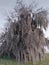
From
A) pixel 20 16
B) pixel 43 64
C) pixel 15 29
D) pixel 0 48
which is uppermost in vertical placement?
pixel 20 16

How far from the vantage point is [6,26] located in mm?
15844

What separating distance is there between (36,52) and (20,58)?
121cm

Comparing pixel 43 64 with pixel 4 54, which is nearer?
pixel 43 64

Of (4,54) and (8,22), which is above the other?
(8,22)

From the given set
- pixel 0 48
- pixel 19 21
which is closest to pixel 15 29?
pixel 19 21

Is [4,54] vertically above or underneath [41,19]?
underneath

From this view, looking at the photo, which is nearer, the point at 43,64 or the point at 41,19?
the point at 43,64

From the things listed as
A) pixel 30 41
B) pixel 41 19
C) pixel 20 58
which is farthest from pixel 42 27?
pixel 20 58

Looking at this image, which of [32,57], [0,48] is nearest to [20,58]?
[32,57]

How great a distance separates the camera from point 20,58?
49.9 feet

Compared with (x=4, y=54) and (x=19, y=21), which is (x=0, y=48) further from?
(x=19, y=21)

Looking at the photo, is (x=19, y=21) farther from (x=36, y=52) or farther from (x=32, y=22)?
(x=36, y=52)

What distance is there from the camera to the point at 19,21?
50.4 ft

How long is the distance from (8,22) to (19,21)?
2.86 feet
